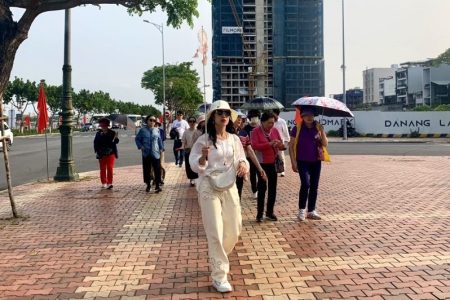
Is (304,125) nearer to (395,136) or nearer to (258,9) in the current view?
(395,136)

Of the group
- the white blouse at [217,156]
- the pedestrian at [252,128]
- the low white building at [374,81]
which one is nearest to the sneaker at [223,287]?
the white blouse at [217,156]

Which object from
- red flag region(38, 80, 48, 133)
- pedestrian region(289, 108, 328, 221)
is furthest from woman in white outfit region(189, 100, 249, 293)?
red flag region(38, 80, 48, 133)

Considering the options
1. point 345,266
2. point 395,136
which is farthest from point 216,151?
point 395,136

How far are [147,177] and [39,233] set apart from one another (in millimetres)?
3892

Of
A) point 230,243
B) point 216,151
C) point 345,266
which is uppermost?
point 216,151

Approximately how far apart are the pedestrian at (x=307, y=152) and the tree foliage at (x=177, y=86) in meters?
60.3

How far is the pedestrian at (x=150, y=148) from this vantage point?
10523 millimetres

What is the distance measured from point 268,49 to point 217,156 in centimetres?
6680

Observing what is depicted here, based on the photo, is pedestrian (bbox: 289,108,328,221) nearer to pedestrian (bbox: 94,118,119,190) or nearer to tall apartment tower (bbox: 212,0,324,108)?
pedestrian (bbox: 94,118,119,190)

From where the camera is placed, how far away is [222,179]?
466cm

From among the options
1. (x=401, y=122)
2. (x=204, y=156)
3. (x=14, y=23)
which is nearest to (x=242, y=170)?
(x=204, y=156)

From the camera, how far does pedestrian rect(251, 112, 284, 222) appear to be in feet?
24.4

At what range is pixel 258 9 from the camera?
70.9 m

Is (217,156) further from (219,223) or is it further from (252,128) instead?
(252,128)
